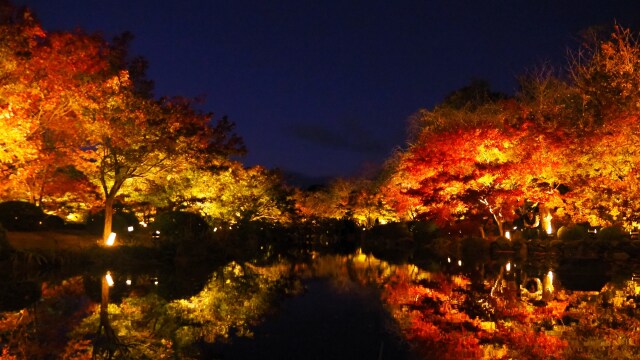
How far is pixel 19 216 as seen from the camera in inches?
821

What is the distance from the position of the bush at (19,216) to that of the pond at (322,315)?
565 cm

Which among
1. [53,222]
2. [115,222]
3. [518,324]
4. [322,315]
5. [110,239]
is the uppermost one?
[115,222]

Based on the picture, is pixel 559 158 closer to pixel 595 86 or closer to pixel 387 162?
pixel 595 86

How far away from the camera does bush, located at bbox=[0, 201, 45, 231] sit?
811 inches

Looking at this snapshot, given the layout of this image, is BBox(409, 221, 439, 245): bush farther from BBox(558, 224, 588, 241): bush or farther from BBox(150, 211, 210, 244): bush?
BBox(150, 211, 210, 244): bush

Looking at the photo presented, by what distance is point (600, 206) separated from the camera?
20.8m

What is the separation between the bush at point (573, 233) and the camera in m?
22.8

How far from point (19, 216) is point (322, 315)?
14785mm

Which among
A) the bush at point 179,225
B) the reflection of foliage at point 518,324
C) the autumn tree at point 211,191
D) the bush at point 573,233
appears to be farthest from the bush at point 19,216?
the bush at point 573,233

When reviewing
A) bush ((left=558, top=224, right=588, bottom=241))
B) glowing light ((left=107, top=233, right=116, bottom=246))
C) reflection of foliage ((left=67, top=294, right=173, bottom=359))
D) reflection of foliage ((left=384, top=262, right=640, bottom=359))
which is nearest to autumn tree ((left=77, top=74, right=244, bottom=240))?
glowing light ((left=107, top=233, right=116, bottom=246))

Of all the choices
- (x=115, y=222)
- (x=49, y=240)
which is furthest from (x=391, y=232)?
(x=49, y=240)

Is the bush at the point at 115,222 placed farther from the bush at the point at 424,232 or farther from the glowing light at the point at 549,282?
the bush at the point at 424,232

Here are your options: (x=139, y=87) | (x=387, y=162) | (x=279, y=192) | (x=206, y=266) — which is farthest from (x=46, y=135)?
(x=387, y=162)

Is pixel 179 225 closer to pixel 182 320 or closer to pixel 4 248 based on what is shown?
pixel 4 248
